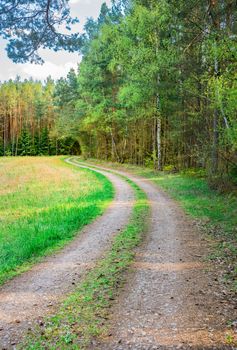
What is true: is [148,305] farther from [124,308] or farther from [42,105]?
[42,105]

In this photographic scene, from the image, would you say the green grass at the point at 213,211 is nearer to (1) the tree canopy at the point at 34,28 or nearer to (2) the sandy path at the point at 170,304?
(2) the sandy path at the point at 170,304

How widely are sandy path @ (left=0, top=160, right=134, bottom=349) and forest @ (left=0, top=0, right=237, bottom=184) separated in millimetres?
6306

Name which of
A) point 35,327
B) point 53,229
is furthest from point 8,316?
point 53,229

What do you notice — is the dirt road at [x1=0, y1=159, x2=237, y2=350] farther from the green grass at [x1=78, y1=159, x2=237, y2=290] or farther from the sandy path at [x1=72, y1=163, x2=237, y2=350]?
the green grass at [x1=78, y1=159, x2=237, y2=290]

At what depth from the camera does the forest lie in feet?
49.0

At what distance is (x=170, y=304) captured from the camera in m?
5.80

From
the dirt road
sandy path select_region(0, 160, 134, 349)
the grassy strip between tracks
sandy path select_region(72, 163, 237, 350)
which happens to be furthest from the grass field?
sandy path select_region(72, 163, 237, 350)

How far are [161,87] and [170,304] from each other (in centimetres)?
1993

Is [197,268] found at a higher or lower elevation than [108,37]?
lower

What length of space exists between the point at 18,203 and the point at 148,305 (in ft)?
41.2

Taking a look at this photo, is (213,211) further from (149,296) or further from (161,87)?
(161,87)

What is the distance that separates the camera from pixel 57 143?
80438mm

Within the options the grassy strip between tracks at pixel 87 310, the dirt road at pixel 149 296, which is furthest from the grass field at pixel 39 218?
the grassy strip between tracks at pixel 87 310

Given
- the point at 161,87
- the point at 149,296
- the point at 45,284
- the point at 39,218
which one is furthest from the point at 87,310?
the point at 161,87
